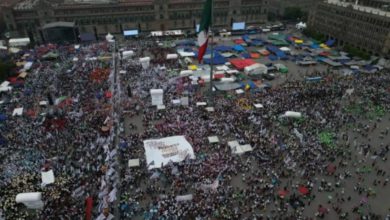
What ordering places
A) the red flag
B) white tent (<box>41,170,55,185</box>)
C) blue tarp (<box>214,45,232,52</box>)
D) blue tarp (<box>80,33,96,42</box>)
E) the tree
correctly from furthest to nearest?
the tree
blue tarp (<box>80,33,96,42</box>)
blue tarp (<box>214,45,232,52</box>)
white tent (<box>41,170,55,185</box>)
the red flag

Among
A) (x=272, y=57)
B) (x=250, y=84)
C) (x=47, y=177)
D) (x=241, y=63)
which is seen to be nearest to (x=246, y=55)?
(x=272, y=57)

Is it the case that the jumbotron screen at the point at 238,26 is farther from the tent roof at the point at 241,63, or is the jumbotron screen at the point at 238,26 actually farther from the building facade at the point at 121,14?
the tent roof at the point at 241,63

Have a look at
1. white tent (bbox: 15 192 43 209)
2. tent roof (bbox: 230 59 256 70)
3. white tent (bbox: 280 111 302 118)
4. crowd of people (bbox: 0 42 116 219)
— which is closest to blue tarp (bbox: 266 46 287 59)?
tent roof (bbox: 230 59 256 70)

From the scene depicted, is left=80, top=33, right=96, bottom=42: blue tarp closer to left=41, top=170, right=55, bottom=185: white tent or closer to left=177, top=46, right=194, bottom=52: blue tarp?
left=177, top=46, right=194, bottom=52: blue tarp

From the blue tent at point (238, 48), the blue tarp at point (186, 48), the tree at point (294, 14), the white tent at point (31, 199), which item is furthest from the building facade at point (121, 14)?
the white tent at point (31, 199)

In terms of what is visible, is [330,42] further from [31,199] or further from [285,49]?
[31,199]

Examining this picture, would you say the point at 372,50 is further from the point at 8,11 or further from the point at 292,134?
the point at 8,11
